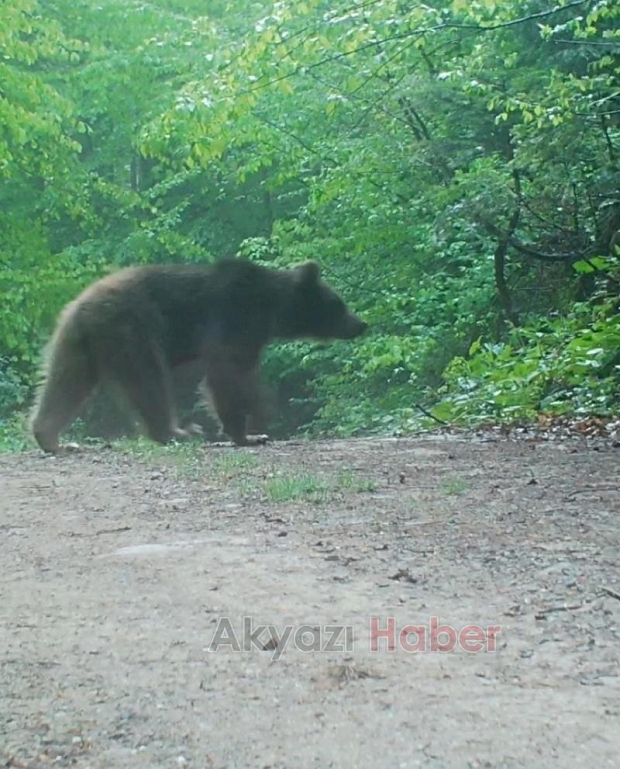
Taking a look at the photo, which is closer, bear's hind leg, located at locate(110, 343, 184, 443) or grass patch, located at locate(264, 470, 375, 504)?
grass patch, located at locate(264, 470, 375, 504)

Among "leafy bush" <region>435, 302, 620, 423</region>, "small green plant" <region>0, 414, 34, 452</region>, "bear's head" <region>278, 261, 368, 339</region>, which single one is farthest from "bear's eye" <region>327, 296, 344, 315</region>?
"small green plant" <region>0, 414, 34, 452</region>

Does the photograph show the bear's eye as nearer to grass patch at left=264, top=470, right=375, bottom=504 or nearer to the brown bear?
the brown bear

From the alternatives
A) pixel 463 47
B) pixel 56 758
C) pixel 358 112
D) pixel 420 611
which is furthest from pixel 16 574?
pixel 358 112

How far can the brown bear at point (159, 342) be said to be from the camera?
10164 millimetres

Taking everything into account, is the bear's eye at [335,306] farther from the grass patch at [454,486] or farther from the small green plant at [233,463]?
the grass patch at [454,486]

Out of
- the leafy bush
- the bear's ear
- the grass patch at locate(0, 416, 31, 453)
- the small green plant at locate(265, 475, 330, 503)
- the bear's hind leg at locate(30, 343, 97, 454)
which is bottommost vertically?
the grass patch at locate(0, 416, 31, 453)

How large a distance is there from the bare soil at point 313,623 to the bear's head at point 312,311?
5181 mm

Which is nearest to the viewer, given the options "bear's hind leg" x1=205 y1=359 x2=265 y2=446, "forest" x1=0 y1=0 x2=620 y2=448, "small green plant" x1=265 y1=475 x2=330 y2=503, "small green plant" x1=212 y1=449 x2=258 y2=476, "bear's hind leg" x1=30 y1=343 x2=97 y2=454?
"small green plant" x1=265 y1=475 x2=330 y2=503

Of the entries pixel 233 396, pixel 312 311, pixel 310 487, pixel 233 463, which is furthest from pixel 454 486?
pixel 312 311

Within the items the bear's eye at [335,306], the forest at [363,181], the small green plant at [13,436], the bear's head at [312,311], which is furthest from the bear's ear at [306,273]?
the small green plant at [13,436]

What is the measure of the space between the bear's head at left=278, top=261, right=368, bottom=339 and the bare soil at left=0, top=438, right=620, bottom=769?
5181 mm

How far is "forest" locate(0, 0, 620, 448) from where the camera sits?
11492mm

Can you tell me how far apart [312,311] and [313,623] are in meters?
8.60

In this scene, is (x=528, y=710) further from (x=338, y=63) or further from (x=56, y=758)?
(x=338, y=63)
